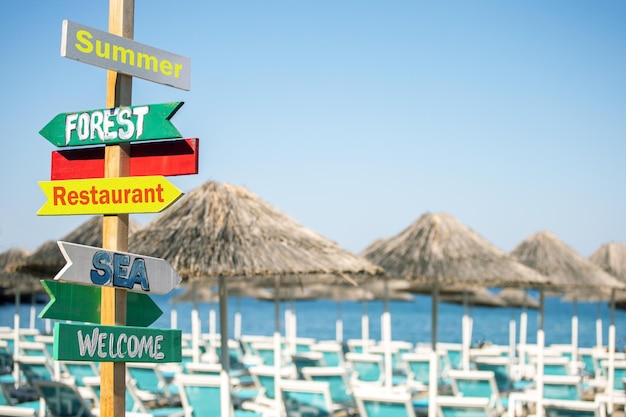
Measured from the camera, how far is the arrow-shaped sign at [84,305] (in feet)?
12.1

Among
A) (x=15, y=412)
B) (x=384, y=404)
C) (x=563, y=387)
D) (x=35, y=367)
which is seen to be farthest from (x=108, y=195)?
(x=563, y=387)

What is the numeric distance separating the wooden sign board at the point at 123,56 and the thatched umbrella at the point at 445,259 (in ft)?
15.9

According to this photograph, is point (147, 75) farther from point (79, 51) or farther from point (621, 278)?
point (621, 278)

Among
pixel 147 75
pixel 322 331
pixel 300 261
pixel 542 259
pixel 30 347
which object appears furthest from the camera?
pixel 322 331

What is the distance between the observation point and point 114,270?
3867mm

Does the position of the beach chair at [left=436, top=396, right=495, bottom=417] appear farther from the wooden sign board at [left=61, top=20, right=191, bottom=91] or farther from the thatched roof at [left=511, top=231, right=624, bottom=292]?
the thatched roof at [left=511, top=231, right=624, bottom=292]

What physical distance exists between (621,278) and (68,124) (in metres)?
11.2

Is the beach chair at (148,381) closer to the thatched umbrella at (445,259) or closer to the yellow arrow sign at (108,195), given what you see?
the thatched umbrella at (445,259)

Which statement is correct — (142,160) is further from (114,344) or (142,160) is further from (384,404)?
(384,404)

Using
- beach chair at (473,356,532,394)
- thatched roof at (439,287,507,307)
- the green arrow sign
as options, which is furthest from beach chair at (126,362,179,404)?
thatched roof at (439,287,507,307)

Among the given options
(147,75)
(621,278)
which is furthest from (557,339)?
(147,75)

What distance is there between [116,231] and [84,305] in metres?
0.37

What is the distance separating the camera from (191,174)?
3.95m

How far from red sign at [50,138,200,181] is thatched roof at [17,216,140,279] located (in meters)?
5.09
